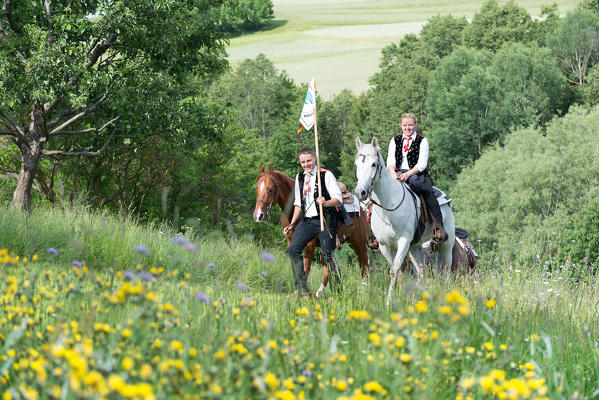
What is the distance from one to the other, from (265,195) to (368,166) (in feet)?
5.76

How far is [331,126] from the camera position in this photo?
71.1 metres

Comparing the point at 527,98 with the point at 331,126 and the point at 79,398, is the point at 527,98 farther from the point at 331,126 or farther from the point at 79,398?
the point at 79,398

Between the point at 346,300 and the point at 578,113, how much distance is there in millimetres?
49816

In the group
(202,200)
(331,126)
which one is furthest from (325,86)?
(202,200)

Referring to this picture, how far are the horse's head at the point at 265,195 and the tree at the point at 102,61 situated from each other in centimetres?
961

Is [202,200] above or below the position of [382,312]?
below

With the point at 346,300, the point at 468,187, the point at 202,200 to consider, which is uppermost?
the point at 346,300

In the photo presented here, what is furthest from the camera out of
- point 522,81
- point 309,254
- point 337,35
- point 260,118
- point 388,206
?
point 337,35

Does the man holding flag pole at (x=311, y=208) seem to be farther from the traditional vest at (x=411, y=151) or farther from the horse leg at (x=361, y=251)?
the horse leg at (x=361, y=251)

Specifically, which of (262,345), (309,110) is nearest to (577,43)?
(309,110)

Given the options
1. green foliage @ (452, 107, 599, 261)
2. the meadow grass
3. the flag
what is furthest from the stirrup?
green foliage @ (452, 107, 599, 261)

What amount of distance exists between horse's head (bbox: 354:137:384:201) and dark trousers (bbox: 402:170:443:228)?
151cm

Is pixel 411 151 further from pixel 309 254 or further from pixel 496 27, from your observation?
pixel 496 27

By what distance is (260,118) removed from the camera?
73875 mm
